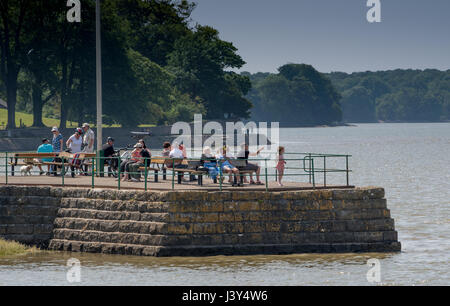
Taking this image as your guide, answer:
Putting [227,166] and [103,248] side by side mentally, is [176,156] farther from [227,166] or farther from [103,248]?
[103,248]

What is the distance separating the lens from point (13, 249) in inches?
870

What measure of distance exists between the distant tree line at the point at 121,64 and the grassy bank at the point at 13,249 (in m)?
61.0

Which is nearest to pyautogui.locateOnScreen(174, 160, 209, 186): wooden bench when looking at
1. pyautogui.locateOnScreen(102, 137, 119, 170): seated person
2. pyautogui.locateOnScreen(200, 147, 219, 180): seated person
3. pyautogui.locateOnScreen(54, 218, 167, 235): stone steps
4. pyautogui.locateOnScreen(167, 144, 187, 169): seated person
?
pyautogui.locateOnScreen(200, 147, 219, 180): seated person

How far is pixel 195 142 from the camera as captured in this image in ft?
323

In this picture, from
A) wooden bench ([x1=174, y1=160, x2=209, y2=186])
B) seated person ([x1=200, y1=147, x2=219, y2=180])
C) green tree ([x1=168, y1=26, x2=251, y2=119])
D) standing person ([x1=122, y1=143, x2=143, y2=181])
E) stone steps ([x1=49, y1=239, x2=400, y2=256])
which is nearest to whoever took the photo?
stone steps ([x1=49, y1=239, x2=400, y2=256])

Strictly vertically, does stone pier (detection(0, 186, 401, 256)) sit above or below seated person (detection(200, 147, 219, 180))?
below

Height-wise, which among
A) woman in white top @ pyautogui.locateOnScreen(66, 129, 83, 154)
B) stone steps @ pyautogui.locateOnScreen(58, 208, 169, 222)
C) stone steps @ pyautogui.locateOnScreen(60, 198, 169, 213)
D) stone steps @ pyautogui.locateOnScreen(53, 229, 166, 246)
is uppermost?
woman in white top @ pyautogui.locateOnScreen(66, 129, 83, 154)

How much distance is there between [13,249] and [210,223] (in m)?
5.50

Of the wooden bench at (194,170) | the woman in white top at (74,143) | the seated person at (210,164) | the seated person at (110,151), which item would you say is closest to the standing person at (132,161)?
the seated person at (110,151)

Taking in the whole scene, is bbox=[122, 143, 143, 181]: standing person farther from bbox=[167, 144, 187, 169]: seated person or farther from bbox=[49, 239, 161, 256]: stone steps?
bbox=[49, 239, 161, 256]: stone steps

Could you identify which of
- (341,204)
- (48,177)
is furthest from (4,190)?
(341,204)

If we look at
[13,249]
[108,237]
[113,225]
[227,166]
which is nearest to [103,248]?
[108,237]

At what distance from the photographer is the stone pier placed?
67.8 ft

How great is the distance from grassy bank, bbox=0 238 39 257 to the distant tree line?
60988mm
